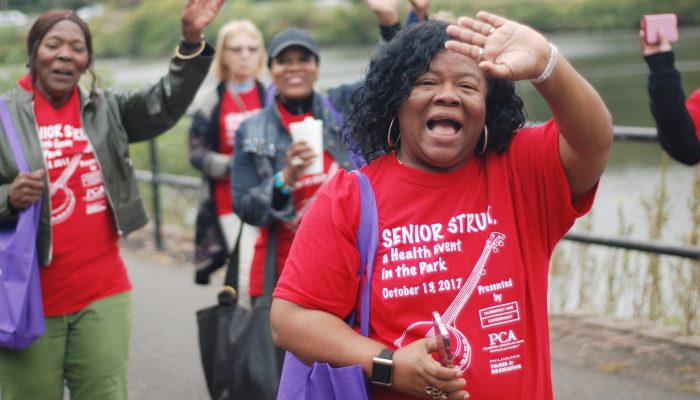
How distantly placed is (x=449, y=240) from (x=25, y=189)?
178cm

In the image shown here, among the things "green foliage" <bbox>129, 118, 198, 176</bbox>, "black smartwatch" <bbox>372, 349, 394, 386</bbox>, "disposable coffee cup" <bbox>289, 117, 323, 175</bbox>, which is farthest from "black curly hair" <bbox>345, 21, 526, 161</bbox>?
"green foliage" <bbox>129, 118, 198, 176</bbox>

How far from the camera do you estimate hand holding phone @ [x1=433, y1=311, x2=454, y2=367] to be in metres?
2.12

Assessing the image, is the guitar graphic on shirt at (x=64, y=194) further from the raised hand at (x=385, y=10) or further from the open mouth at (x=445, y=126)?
the open mouth at (x=445, y=126)

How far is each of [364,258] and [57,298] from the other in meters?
1.69

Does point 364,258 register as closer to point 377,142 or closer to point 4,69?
point 377,142

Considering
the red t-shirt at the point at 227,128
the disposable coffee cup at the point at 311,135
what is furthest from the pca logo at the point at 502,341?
the red t-shirt at the point at 227,128

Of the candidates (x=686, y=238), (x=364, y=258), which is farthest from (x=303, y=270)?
(x=686, y=238)

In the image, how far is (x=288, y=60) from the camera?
13.7 ft

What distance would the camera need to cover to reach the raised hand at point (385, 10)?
4055 millimetres

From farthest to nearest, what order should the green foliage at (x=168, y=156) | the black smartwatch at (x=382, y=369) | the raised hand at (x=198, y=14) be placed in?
the green foliage at (x=168, y=156) → the raised hand at (x=198, y=14) → the black smartwatch at (x=382, y=369)

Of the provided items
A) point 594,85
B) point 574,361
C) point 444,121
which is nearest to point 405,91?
point 444,121

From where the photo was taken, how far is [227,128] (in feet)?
17.9

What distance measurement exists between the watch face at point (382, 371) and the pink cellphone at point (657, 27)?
1.85 m

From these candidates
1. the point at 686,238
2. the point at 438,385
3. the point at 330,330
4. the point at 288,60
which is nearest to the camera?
the point at 438,385
